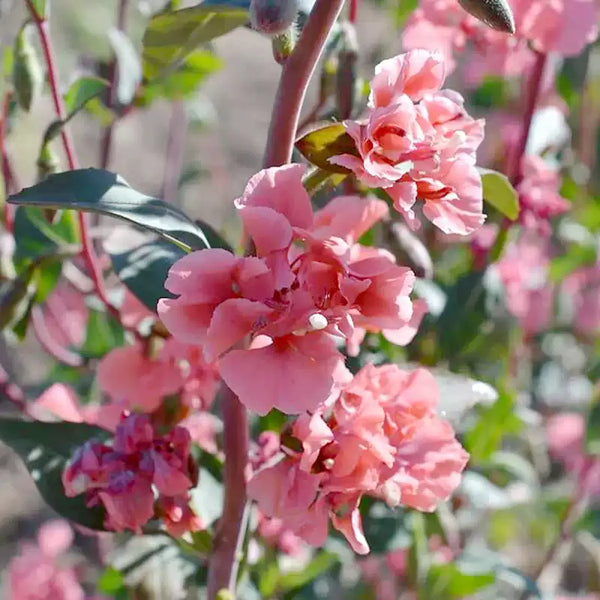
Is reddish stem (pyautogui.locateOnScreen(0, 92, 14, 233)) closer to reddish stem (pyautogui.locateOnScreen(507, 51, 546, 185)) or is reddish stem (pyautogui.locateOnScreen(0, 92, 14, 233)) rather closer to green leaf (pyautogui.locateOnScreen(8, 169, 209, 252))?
green leaf (pyautogui.locateOnScreen(8, 169, 209, 252))

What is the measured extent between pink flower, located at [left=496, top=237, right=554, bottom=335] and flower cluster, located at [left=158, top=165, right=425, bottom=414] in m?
0.69

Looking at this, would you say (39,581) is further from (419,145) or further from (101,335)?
(419,145)

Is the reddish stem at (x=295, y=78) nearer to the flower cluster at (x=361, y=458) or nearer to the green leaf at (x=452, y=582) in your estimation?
the flower cluster at (x=361, y=458)

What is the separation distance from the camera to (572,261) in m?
1.38

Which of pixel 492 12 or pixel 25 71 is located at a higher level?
pixel 492 12

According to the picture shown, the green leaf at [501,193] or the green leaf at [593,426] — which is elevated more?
the green leaf at [501,193]

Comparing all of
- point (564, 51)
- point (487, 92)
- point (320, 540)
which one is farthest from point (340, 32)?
point (487, 92)

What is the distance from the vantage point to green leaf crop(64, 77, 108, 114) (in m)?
0.82

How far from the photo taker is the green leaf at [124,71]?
3.36 feet

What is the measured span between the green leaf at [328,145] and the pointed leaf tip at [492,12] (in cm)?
10

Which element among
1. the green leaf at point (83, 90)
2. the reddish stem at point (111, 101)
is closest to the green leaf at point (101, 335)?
the reddish stem at point (111, 101)

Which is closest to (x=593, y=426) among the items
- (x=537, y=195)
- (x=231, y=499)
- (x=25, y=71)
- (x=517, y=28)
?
(x=537, y=195)

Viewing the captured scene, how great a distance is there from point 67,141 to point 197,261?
0.34 metres

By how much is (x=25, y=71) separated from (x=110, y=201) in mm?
316
